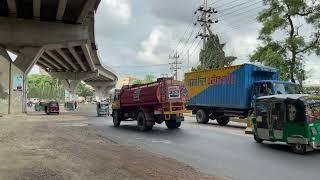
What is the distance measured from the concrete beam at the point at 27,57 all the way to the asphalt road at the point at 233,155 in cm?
2445

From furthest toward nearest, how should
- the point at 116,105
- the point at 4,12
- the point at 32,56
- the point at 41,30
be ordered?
the point at 32,56 < the point at 41,30 < the point at 4,12 < the point at 116,105

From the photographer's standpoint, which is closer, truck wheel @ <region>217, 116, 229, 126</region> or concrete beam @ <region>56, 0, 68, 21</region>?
truck wheel @ <region>217, 116, 229, 126</region>

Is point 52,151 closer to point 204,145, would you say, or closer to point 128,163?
point 128,163

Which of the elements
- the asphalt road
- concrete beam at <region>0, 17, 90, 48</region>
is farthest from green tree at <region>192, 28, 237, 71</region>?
the asphalt road

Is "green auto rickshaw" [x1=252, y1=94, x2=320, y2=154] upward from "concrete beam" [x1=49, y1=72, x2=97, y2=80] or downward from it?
downward

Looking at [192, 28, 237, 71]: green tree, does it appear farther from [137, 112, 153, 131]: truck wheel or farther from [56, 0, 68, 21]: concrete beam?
[137, 112, 153, 131]: truck wheel

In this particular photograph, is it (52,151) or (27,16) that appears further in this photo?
(27,16)

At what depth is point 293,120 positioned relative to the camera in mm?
15445

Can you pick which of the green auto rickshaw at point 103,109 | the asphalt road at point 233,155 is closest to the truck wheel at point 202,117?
the asphalt road at point 233,155

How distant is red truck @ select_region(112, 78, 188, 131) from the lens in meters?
23.8

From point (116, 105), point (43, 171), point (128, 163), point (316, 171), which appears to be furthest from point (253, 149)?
point (116, 105)

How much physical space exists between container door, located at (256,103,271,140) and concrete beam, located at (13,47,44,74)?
97.5 feet

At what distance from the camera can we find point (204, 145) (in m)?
17.8

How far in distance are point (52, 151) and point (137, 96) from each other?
11.8 m
